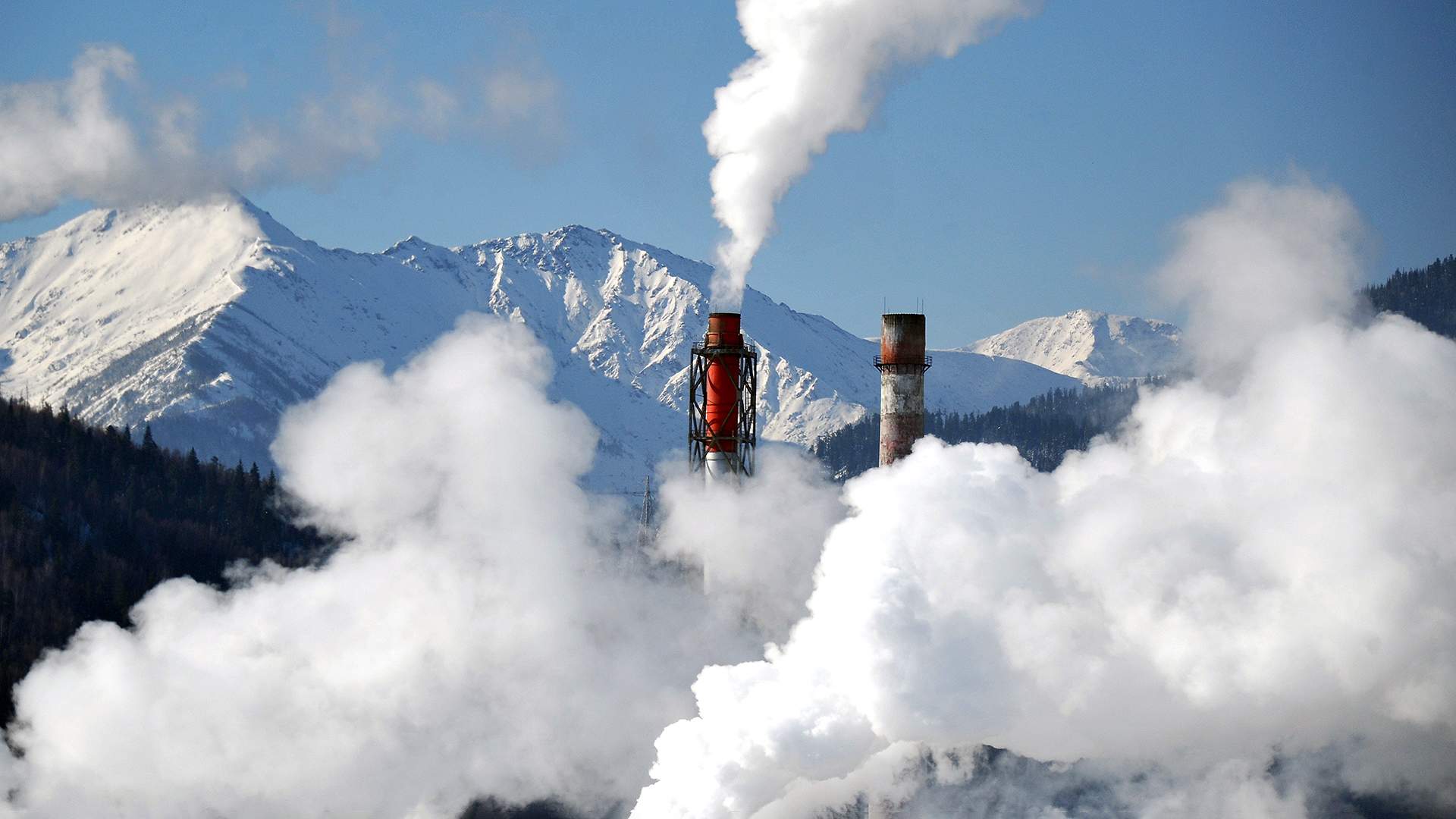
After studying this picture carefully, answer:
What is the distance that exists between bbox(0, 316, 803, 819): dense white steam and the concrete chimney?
625 centimetres

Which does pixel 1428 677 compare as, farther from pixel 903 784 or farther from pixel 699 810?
pixel 699 810

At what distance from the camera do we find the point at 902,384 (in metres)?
69.2

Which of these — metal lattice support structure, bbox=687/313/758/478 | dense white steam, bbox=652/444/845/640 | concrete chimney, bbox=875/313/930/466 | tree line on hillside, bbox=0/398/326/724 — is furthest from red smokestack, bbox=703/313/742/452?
tree line on hillside, bbox=0/398/326/724

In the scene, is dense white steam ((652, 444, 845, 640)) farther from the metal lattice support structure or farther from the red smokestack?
the red smokestack

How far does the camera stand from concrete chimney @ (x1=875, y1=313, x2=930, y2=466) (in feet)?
225

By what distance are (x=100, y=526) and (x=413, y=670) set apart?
54377 mm

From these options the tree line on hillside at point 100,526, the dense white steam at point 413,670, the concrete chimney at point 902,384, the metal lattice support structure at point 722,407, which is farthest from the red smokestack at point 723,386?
the tree line on hillside at point 100,526

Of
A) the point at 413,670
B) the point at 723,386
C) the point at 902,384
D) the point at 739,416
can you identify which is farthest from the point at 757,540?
the point at 413,670

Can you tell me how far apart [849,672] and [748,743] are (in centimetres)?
391

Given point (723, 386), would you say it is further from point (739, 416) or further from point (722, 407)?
point (739, 416)

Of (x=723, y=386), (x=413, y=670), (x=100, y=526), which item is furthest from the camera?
(x=100, y=526)

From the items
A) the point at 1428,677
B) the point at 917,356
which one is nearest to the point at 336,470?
the point at 917,356

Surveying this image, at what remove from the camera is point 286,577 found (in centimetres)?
7506

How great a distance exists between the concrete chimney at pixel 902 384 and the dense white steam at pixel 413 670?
246 inches
